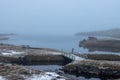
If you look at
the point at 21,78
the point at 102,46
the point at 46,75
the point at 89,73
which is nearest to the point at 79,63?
the point at 89,73

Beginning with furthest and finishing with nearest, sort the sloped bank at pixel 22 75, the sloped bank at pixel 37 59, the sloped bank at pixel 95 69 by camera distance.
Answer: the sloped bank at pixel 37 59
the sloped bank at pixel 95 69
the sloped bank at pixel 22 75

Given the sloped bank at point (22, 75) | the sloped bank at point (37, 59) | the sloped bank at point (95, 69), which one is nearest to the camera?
the sloped bank at point (22, 75)

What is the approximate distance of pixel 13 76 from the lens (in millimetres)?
40781

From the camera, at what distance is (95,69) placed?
50.6 metres

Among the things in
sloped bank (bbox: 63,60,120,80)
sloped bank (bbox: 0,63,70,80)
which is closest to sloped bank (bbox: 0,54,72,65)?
sloped bank (bbox: 63,60,120,80)

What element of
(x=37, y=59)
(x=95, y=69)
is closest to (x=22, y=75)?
(x=95, y=69)

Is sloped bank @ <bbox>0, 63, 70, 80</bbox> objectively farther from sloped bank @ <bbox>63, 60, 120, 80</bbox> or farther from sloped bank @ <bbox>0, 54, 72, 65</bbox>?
sloped bank @ <bbox>0, 54, 72, 65</bbox>

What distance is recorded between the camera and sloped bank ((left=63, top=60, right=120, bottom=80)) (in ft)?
161

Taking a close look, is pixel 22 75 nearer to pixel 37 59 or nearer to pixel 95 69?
pixel 95 69

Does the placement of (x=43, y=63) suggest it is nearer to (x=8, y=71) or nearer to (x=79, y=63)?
(x=79, y=63)

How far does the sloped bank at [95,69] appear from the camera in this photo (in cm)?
4916

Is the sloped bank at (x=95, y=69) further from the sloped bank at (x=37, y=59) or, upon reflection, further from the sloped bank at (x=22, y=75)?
the sloped bank at (x=37, y=59)

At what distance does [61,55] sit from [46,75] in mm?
25018

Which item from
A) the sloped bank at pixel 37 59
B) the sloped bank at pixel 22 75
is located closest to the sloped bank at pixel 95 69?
the sloped bank at pixel 22 75
